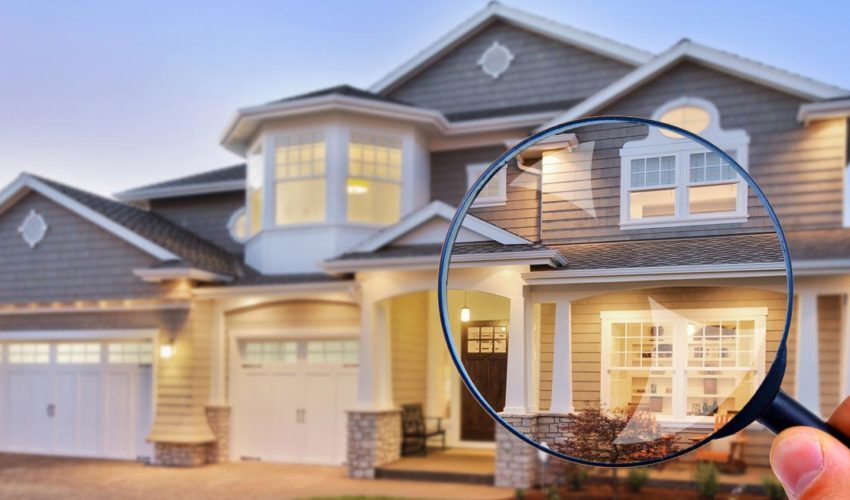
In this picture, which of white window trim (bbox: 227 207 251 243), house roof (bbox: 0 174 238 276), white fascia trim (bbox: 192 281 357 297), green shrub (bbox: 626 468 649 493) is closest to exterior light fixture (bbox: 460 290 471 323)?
green shrub (bbox: 626 468 649 493)

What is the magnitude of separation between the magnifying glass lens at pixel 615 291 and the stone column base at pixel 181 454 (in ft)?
43.3

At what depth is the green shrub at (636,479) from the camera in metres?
10.0

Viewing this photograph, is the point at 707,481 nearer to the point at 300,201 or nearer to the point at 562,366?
the point at 300,201

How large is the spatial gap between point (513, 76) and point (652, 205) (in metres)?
14.7

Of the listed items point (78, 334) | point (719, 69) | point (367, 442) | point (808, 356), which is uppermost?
point (719, 69)

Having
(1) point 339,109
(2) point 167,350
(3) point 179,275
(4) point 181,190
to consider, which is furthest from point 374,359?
(4) point 181,190

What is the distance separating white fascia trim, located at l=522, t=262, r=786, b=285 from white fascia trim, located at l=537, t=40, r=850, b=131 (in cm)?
1002

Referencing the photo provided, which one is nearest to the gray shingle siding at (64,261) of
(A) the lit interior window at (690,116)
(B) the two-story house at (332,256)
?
(B) the two-story house at (332,256)

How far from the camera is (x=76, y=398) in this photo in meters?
15.2

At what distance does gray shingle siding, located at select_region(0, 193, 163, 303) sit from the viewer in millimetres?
14406

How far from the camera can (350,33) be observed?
83.1 feet

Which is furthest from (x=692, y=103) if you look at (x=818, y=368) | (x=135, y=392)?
(x=135, y=392)

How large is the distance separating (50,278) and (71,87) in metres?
11.1

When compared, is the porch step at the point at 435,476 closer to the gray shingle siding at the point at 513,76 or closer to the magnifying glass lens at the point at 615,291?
the gray shingle siding at the point at 513,76
